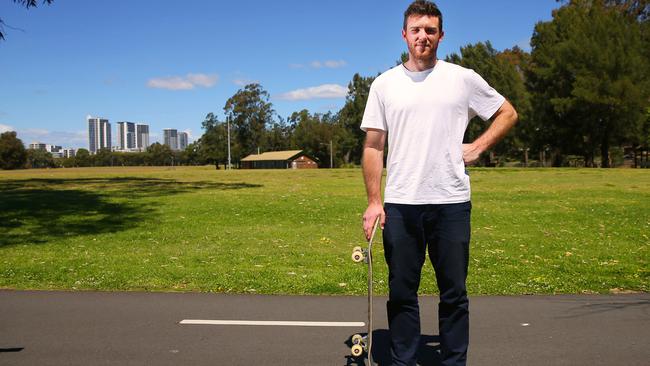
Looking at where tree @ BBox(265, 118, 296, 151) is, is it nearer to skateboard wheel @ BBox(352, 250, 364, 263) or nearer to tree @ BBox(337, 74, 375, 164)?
tree @ BBox(337, 74, 375, 164)

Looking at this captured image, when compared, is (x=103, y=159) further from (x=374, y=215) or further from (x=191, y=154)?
(x=374, y=215)

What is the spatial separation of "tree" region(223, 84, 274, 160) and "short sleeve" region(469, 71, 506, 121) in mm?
118954

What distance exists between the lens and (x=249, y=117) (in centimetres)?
12294

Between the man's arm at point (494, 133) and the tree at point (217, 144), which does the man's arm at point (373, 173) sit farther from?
the tree at point (217, 144)

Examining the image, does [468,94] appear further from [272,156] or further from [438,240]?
[272,156]

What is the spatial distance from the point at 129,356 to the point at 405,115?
2732mm

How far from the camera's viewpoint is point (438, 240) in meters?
3.39

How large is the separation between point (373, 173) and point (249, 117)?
12133cm


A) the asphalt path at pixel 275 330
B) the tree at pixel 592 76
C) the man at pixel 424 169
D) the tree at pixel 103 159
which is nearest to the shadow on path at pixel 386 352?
the asphalt path at pixel 275 330

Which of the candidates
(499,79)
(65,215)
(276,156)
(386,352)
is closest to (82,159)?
(276,156)

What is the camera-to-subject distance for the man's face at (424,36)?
11.0 feet

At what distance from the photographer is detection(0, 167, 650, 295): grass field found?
7008mm

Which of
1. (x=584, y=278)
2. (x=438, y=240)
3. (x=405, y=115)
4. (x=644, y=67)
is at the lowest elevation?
(x=584, y=278)

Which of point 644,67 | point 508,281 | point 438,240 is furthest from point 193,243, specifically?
point 644,67
